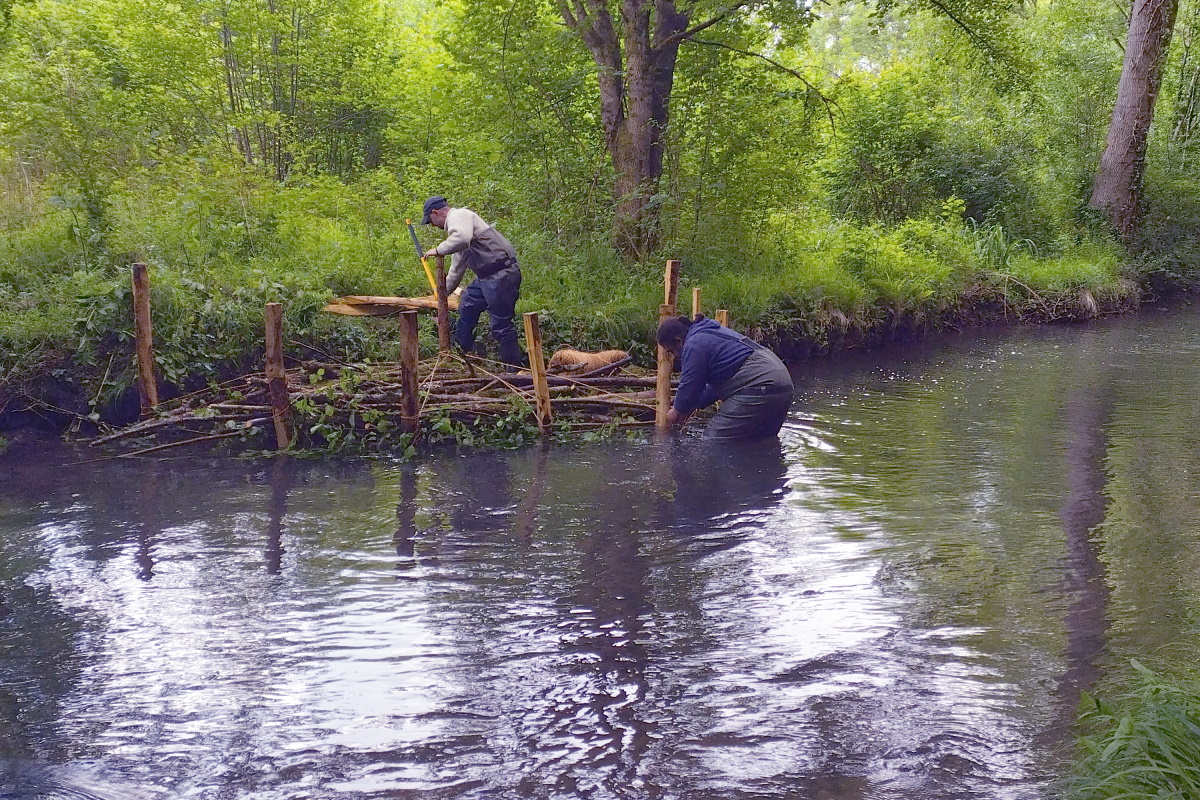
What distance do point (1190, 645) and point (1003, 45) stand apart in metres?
12.7

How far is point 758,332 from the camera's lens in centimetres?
1366

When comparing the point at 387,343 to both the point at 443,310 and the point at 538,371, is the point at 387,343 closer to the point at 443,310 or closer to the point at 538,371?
the point at 443,310

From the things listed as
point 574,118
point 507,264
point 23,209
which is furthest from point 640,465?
point 23,209

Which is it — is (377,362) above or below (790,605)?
above

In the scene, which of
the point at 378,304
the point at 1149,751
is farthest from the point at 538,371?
the point at 1149,751

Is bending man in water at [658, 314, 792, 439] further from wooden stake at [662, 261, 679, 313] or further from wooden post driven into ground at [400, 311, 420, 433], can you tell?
wooden post driven into ground at [400, 311, 420, 433]

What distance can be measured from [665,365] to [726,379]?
23.9 inches

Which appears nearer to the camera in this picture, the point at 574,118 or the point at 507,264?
the point at 507,264

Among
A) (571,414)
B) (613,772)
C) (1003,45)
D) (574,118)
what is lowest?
(613,772)

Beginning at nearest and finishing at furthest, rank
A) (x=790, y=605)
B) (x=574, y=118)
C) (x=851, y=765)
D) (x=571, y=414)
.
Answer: (x=851, y=765), (x=790, y=605), (x=571, y=414), (x=574, y=118)

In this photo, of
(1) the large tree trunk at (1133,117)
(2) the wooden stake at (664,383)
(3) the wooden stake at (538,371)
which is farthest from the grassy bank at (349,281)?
(1) the large tree trunk at (1133,117)

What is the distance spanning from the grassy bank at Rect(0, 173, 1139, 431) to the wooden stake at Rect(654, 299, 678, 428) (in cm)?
240

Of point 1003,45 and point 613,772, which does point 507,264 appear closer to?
point 613,772

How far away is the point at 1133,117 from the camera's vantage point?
20.8 m
